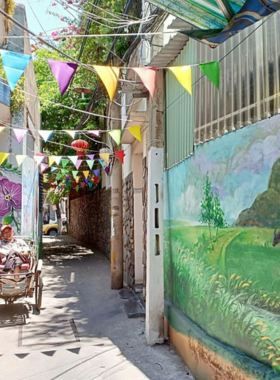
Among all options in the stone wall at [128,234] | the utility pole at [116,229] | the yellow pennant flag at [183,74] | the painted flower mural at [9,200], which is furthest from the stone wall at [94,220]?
the yellow pennant flag at [183,74]

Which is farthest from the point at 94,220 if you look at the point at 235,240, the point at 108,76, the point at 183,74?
the point at 235,240

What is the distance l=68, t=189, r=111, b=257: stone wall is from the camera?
53.2 ft

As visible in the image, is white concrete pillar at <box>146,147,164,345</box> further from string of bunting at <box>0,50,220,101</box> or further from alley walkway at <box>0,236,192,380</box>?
string of bunting at <box>0,50,220,101</box>

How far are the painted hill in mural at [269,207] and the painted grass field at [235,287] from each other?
70 millimetres

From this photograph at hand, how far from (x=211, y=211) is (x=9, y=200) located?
6499 mm

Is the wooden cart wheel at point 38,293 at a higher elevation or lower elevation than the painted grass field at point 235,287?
lower

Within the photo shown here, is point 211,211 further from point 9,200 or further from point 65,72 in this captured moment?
point 9,200

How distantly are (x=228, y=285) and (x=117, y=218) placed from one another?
623 centimetres

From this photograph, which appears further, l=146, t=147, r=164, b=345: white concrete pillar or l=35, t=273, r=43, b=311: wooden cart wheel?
l=35, t=273, r=43, b=311: wooden cart wheel

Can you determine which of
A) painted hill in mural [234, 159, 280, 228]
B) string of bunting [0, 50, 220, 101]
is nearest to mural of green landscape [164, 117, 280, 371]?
painted hill in mural [234, 159, 280, 228]

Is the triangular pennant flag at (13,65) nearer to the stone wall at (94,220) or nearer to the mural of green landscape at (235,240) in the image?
the mural of green landscape at (235,240)

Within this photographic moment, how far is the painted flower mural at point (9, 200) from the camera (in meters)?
9.57

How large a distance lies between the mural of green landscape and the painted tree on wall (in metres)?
0.01

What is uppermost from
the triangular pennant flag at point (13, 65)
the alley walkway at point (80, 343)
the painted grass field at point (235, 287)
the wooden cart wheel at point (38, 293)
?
the triangular pennant flag at point (13, 65)
